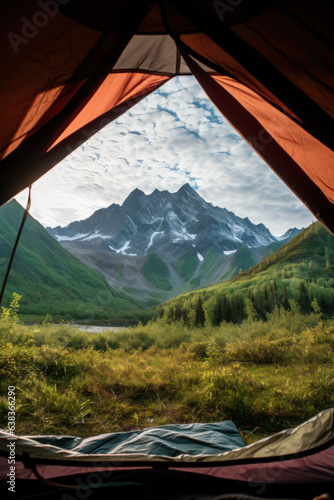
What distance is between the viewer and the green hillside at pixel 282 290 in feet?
34.9

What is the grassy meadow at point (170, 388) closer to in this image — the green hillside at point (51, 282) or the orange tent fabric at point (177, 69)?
the orange tent fabric at point (177, 69)

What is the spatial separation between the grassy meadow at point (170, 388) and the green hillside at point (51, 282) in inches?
1562

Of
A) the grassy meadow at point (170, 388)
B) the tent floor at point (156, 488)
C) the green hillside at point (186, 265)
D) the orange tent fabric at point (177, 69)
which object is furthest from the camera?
the green hillside at point (186, 265)

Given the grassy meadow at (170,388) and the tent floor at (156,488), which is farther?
the grassy meadow at (170,388)

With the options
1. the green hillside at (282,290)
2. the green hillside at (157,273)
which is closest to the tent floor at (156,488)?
the green hillside at (282,290)

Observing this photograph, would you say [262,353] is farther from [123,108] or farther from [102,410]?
[123,108]

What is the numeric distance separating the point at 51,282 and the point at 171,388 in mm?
68661

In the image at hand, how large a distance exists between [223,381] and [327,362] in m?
2.52

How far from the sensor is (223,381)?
13.5 feet

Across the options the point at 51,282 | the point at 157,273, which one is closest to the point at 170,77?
the point at 51,282

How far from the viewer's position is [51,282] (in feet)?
217

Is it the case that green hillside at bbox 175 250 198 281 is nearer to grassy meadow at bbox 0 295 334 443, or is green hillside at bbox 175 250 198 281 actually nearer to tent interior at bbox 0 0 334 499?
grassy meadow at bbox 0 295 334 443

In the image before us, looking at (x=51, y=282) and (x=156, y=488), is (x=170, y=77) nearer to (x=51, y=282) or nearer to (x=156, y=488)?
(x=156, y=488)

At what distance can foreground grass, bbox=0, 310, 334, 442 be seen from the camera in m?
3.31
